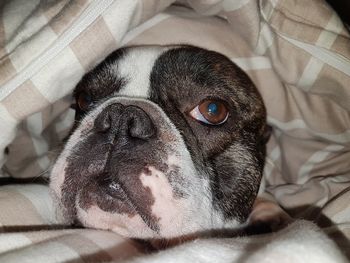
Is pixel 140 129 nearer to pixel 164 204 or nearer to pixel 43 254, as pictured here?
pixel 164 204

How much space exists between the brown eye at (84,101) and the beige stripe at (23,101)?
0.30m

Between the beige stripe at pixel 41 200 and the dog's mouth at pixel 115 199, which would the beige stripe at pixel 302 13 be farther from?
the beige stripe at pixel 41 200

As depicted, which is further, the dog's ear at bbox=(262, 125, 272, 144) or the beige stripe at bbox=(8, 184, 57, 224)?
the dog's ear at bbox=(262, 125, 272, 144)

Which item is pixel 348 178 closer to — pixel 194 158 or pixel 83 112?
pixel 194 158

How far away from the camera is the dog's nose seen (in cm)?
117

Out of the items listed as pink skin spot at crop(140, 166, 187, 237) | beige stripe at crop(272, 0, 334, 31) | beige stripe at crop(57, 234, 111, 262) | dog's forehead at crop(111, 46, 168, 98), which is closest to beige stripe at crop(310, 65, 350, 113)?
beige stripe at crop(272, 0, 334, 31)

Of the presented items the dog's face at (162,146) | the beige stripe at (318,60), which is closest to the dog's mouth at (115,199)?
the dog's face at (162,146)

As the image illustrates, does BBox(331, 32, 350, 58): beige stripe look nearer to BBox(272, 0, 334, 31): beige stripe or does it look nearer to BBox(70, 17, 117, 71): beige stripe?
BBox(272, 0, 334, 31): beige stripe

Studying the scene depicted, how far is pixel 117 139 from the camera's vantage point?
1.17 meters

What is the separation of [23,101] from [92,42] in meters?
0.23

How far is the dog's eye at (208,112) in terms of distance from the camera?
1.46m

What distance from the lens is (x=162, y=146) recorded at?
119cm

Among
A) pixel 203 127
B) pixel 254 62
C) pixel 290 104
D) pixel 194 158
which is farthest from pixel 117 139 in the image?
pixel 290 104

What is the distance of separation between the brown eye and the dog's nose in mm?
344
